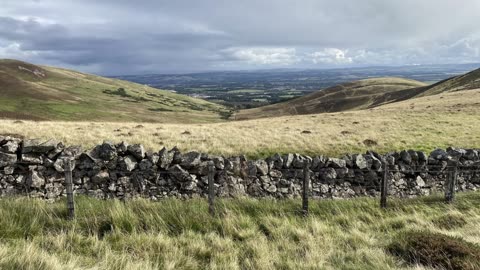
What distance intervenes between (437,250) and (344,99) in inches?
4940

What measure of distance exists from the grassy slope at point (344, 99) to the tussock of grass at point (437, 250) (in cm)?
10168

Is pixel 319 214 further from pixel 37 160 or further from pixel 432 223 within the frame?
pixel 37 160

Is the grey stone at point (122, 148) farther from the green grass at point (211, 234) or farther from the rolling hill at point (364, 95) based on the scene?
the rolling hill at point (364, 95)

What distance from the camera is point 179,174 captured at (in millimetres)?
13758

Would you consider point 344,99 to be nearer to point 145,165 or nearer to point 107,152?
point 145,165

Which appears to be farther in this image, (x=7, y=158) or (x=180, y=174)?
(x=180, y=174)

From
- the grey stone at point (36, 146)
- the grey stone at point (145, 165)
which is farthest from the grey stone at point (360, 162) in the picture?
the grey stone at point (36, 146)

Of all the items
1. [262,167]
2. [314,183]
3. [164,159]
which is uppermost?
[164,159]

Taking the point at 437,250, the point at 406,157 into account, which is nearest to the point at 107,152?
the point at 437,250

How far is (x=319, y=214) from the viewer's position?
973cm

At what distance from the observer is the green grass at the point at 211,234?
6.19 metres

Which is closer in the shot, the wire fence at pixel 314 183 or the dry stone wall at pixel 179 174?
the wire fence at pixel 314 183

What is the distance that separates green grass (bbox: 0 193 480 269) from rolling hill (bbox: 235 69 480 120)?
8832cm

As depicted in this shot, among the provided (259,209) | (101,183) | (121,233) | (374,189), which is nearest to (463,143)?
(374,189)
